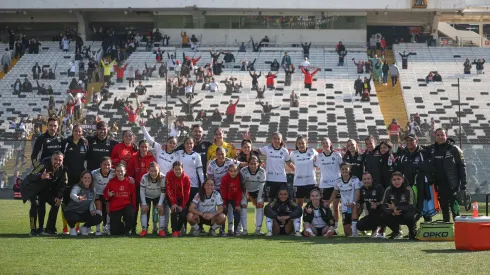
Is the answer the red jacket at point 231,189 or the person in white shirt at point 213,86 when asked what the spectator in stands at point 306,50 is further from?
the red jacket at point 231,189

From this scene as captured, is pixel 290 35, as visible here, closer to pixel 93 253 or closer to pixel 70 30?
pixel 70 30

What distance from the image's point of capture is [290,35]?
57156 millimetres

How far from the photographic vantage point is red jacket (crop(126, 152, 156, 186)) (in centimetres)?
1672

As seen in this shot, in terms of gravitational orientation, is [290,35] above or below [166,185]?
above

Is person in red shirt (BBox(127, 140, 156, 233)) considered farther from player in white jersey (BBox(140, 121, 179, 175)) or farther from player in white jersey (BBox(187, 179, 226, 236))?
player in white jersey (BBox(187, 179, 226, 236))

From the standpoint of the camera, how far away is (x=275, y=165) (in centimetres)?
1727

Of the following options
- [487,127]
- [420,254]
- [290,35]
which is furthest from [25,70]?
[420,254]

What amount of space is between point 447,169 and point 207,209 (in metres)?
3.83

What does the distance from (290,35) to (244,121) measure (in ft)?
54.8

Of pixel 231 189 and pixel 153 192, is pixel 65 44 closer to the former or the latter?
pixel 153 192

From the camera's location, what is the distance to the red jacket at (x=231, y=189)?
16.5 m

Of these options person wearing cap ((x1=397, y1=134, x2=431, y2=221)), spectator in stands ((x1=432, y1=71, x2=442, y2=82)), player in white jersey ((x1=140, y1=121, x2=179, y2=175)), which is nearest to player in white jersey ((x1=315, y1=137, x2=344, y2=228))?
person wearing cap ((x1=397, y1=134, x2=431, y2=221))

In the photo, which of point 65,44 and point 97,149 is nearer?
point 97,149

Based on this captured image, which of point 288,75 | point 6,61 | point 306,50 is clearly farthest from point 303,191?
point 6,61
